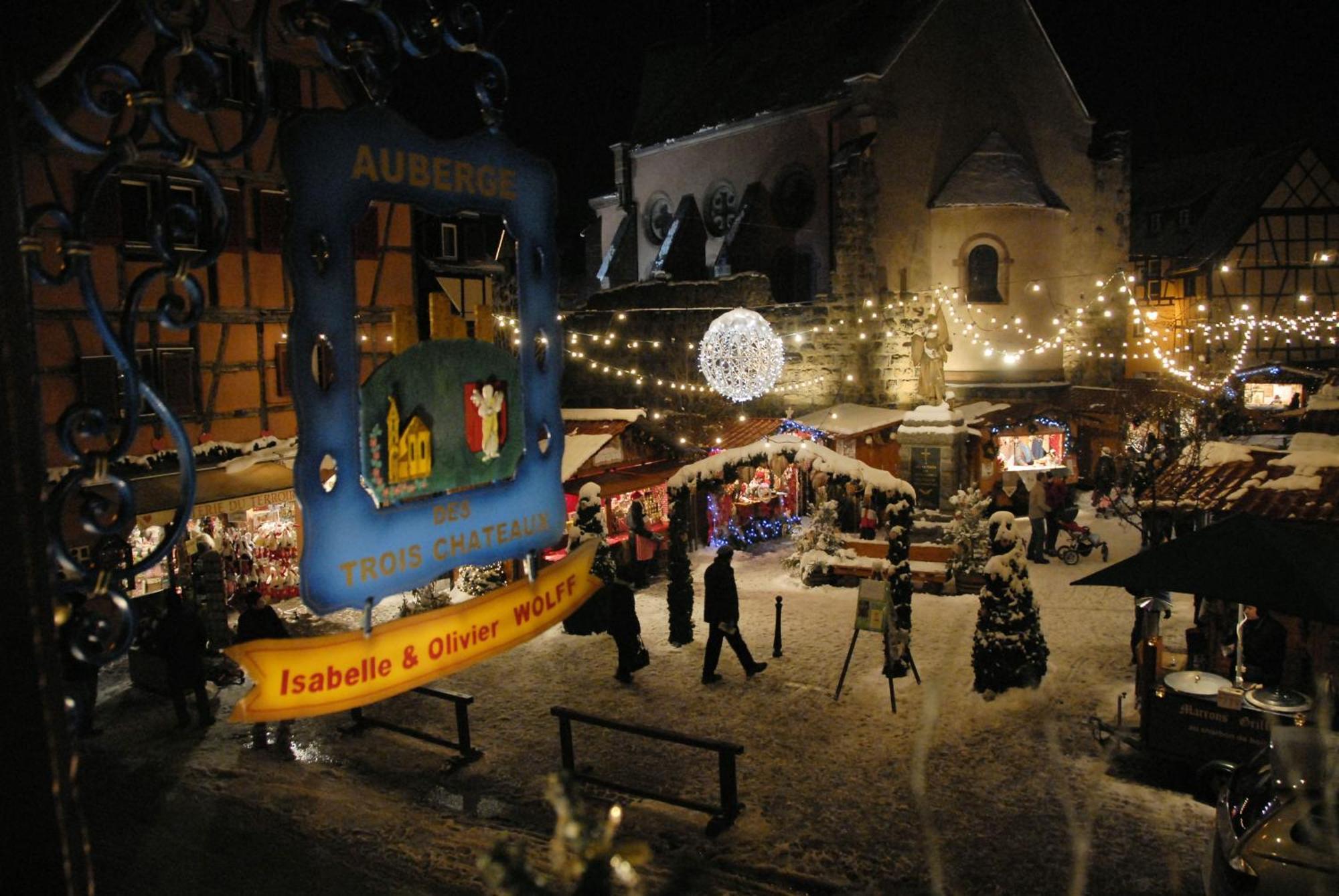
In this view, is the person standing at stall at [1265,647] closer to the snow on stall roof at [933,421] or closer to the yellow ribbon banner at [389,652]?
the yellow ribbon banner at [389,652]

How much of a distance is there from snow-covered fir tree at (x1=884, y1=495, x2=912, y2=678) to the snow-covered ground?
60 cm

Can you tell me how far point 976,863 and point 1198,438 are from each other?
1440 centimetres

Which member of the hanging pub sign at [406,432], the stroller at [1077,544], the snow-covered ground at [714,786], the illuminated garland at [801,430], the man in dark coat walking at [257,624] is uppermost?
the hanging pub sign at [406,432]

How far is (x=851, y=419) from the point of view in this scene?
21.5 metres

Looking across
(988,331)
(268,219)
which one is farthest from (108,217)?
(988,331)

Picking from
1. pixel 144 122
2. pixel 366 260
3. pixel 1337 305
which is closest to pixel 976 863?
pixel 144 122

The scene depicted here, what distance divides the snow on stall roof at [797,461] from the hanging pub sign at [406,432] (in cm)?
981

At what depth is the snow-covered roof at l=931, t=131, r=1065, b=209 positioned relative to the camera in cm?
2431

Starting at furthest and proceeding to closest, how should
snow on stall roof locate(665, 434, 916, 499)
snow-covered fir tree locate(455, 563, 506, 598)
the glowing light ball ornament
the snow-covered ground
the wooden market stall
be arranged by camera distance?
1. the glowing light ball ornament
2. the wooden market stall
3. snow-covered fir tree locate(455, 563, 506, 598)
4. snow on stall roof locate(665, 434, 916, 499)
5. the snow-covered ground

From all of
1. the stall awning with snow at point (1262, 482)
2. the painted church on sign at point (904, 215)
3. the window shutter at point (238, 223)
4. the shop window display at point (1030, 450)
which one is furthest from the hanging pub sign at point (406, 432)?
the painted church on sign at point (904, 215)

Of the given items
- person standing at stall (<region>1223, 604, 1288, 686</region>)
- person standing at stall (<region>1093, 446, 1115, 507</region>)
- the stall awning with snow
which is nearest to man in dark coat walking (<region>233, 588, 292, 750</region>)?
person standing at stall (<region>1223, 604, 1288, 686</region>)

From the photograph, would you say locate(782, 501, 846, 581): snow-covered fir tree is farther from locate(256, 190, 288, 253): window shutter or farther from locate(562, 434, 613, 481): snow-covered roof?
locate(256, 190, 288, 253): window shutter

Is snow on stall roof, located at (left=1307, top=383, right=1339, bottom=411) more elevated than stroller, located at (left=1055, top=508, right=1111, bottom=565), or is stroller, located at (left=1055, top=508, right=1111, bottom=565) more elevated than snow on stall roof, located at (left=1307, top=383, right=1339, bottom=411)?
snow on stall roof, located at (left=1307, top=383, right=1339, bottom=411)

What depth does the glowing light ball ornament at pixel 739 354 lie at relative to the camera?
1906 cm
